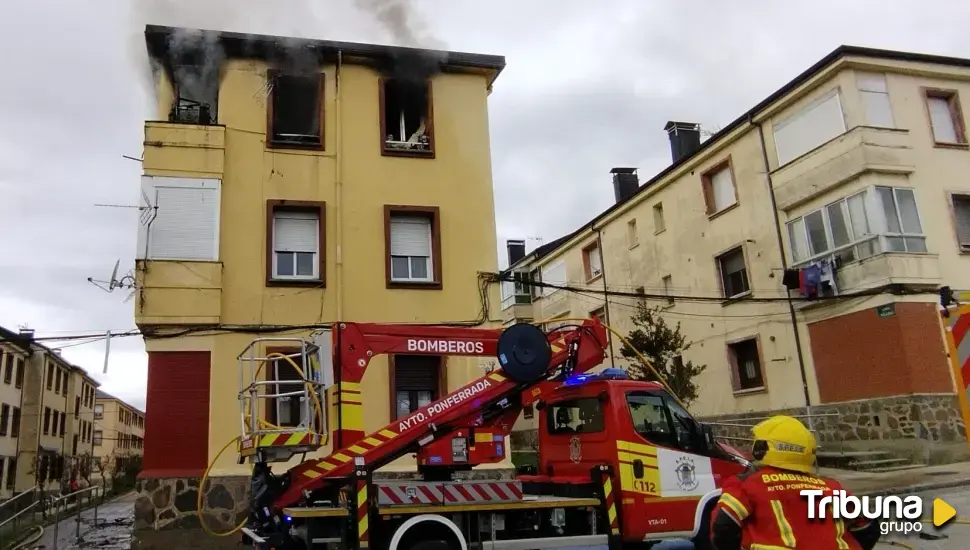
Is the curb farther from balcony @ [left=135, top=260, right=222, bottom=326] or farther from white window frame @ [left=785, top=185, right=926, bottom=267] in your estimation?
balcony @ [left=135, top=260, right=222, bottom=326]

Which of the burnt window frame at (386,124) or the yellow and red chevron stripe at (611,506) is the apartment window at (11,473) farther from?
the yellow and red chevron stripe at (611,506)

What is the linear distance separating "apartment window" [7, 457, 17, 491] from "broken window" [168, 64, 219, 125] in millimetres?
36594

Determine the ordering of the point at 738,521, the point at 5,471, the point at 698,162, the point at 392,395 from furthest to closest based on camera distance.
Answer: the point at 5,471
the point at 698,162
the point at 392,395
the point at 738,521

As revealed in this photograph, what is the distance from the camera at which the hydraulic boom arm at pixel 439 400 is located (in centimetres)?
750

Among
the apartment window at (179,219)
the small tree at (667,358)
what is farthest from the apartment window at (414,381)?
the small tree at (667,358)

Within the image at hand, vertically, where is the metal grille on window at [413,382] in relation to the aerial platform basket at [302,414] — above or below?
above

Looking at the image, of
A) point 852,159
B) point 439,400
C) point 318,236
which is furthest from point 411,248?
point 852,159

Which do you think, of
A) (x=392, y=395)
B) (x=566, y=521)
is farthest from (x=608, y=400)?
(x=392, y=395)

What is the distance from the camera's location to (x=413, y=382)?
14.4m

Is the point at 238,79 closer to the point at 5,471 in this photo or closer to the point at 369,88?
the point at 369,88

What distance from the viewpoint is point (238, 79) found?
585 inches

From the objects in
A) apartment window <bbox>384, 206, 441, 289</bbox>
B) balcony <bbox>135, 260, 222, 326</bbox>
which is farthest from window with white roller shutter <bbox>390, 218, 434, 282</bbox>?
balcony <bbox>135, 260, 222, 326</bbox>

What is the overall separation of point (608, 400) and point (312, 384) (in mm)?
3461

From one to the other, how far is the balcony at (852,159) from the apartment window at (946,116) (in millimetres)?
1600
